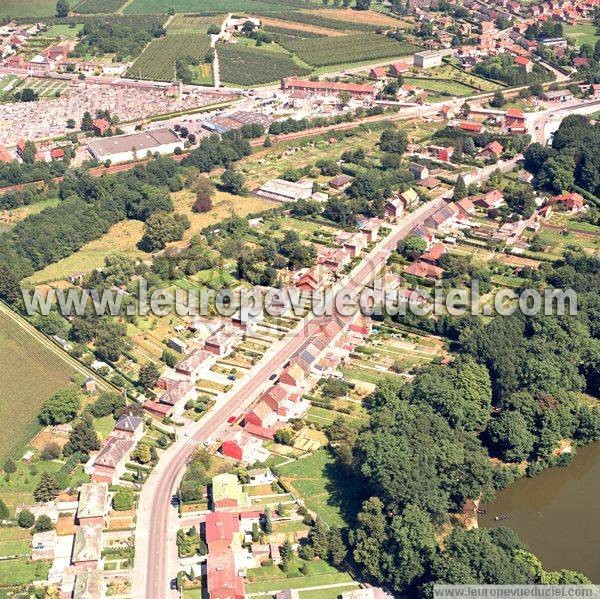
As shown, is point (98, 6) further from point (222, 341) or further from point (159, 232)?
point (222, 341)

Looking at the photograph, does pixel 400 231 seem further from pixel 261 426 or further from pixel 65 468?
pixel 65 468

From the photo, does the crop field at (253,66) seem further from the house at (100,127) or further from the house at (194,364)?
the house at (194,364)

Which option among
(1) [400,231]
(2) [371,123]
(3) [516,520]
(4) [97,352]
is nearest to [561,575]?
(3) [516,520]

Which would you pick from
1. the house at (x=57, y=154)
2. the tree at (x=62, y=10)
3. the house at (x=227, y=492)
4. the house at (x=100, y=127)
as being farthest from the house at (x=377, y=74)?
the house at (x=227, y=492)

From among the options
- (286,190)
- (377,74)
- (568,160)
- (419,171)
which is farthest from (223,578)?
(377,74)

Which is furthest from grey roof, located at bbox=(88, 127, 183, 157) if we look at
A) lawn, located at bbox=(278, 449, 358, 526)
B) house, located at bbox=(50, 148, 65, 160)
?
lawn, located at bbox=(278, 449, 358, 526)

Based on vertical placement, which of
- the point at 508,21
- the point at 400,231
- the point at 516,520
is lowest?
the point at 516,520

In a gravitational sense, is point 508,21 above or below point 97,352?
above
